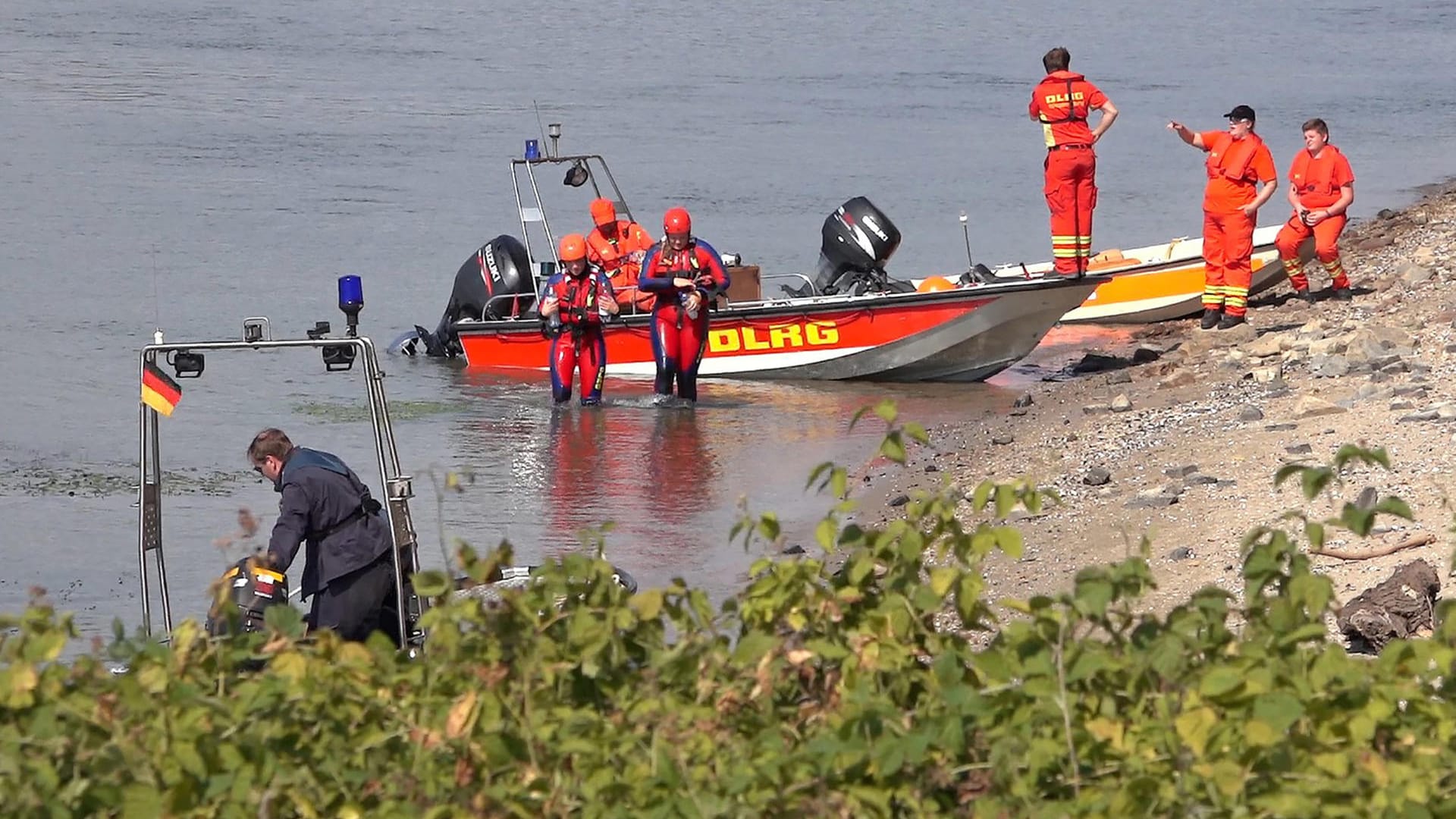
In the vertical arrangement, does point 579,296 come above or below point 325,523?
above

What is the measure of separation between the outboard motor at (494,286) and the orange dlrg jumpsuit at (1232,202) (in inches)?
192

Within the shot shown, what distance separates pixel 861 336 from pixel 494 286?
2.87 metres

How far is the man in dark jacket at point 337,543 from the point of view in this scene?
6812mm

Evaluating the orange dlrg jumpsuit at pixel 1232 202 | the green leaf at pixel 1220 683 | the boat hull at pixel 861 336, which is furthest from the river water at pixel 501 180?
the orange dlrg jumpsuit at pixel 1232 202

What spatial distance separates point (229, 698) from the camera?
3.47m

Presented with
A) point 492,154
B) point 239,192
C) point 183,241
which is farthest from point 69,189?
point 492,154

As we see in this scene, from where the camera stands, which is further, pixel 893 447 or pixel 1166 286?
pixel 1166 286

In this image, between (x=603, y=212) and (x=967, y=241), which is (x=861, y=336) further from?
(x=603, y=212)

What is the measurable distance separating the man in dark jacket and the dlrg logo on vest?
8.13 m

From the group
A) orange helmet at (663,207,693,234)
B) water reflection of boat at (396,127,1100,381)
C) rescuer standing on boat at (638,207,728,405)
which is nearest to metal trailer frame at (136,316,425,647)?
orange helmet at (663,207,693,234)

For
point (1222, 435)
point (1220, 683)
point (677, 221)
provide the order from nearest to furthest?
point (1220, 683)
point (1222, 435)
point (677, 221)

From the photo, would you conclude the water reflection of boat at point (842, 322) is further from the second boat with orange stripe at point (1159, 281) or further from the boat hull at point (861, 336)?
the second boat with orange stripe at point (1159, 281)

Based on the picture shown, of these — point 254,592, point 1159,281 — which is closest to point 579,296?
point 1159,281

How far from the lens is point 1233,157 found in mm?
14422
